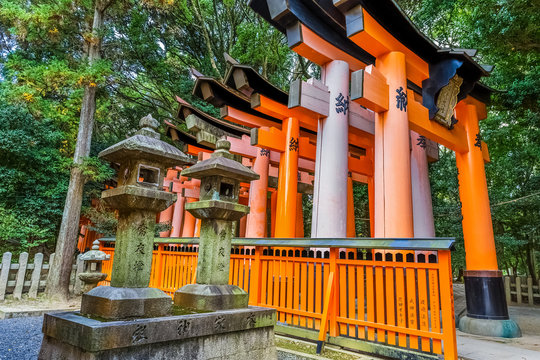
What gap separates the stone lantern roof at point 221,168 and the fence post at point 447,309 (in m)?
2.60

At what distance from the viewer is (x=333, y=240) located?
4340 millimetres

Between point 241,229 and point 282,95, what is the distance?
10.6 meters

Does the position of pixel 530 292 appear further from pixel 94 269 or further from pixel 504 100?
pixel 94 269

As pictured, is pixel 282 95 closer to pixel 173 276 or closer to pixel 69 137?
pixel 173 276

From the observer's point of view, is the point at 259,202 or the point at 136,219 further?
the point at 259,202

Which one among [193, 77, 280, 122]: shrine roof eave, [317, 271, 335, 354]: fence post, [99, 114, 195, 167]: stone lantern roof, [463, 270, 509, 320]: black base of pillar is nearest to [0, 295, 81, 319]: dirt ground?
[99, 114, 195, 167]: stone lantern roof

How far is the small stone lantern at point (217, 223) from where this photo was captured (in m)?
4.15

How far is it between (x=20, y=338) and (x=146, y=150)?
4667 millimetres

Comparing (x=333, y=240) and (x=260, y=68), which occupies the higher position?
(x=260, y=68)

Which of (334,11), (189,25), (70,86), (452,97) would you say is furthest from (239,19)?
(452,97)

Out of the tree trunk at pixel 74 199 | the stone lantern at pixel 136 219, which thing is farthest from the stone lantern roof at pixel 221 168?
the tree trunk at pixel 74 199

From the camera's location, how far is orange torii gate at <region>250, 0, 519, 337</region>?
210 inches

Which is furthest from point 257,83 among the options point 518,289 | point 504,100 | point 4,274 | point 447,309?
point 518,289

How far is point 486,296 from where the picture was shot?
21.9 feet
